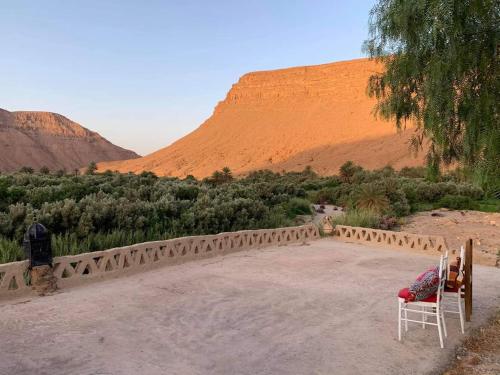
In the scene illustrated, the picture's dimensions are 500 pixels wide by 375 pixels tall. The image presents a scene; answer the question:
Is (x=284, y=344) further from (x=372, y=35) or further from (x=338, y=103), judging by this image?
(x=338, y=103)

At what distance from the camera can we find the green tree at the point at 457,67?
5.35 m

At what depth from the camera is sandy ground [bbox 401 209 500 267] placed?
16219 mm

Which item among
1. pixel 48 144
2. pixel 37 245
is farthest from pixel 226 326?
pixel 48 144

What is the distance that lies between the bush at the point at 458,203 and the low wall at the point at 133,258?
15220mm

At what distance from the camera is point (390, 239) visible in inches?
480

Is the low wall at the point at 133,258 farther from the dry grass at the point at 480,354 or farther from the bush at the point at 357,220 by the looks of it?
the dry grass at the point at 480,354

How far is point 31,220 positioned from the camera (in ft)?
28.7

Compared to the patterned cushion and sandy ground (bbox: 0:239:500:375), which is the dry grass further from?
the patterned cushion

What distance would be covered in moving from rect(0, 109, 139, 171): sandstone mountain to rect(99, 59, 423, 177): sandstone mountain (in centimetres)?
2119

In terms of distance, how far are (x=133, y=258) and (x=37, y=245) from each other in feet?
6.29

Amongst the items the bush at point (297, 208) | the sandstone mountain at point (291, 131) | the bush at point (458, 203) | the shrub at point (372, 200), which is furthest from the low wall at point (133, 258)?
the sandstone mountain at point (291, 131)

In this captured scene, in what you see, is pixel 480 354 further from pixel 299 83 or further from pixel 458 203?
pixel 299 83

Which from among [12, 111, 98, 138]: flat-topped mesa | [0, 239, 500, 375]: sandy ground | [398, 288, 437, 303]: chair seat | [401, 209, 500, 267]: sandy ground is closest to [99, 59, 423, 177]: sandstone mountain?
[401, 209, 500, 267]: sandy ground

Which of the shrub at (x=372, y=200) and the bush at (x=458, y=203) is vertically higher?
the shrub at (x=372, y=200)
